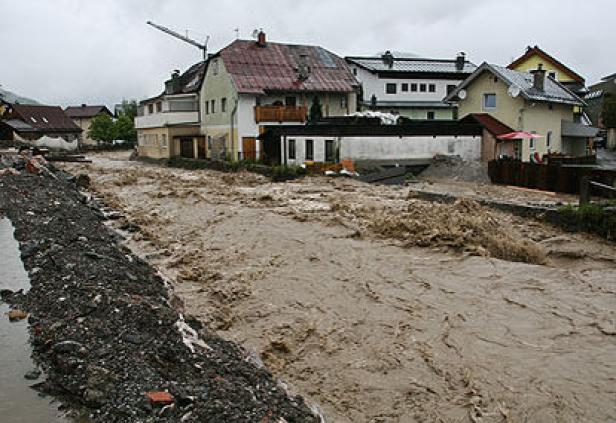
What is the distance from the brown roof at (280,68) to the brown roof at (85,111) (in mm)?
66942

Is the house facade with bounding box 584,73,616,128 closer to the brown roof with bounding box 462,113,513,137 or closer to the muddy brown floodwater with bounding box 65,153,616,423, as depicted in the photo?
the brown roof with bounding box 462,113,513,137

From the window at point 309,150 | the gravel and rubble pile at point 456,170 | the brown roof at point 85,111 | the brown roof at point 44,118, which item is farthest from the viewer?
the brown roof at point 85,111

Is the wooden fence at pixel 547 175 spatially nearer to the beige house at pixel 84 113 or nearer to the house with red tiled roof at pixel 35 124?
the house with red tiled roof at pixel 35 124

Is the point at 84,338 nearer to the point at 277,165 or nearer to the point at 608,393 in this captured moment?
the point at 608,393

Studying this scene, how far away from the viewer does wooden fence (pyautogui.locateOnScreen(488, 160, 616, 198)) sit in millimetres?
20472

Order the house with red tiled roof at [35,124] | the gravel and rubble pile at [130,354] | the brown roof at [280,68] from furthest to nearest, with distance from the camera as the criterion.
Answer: the house with red tiled roof at [35,124] < the brown roof at [280,68] < the gravel and rubble pile at [130,354]

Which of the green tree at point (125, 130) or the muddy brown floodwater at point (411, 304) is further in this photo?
the green tree at point (125, 130)

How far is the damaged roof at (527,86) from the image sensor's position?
34281mm

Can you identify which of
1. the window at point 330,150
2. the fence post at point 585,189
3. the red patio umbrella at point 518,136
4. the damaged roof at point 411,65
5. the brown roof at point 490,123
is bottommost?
the fence post at point 585,189

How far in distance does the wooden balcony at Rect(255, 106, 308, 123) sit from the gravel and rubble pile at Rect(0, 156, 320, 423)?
27203mm

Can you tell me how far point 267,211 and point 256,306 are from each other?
10.5 metres

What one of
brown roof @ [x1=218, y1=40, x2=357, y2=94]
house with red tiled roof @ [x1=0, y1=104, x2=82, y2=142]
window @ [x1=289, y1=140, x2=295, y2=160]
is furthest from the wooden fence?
house with red tiled roof @ [x1=0, y1=104, x2=82, y2=142]

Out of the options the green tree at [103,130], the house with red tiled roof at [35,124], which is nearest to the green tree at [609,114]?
the green tree at [103,130]

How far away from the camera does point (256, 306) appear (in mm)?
10289
